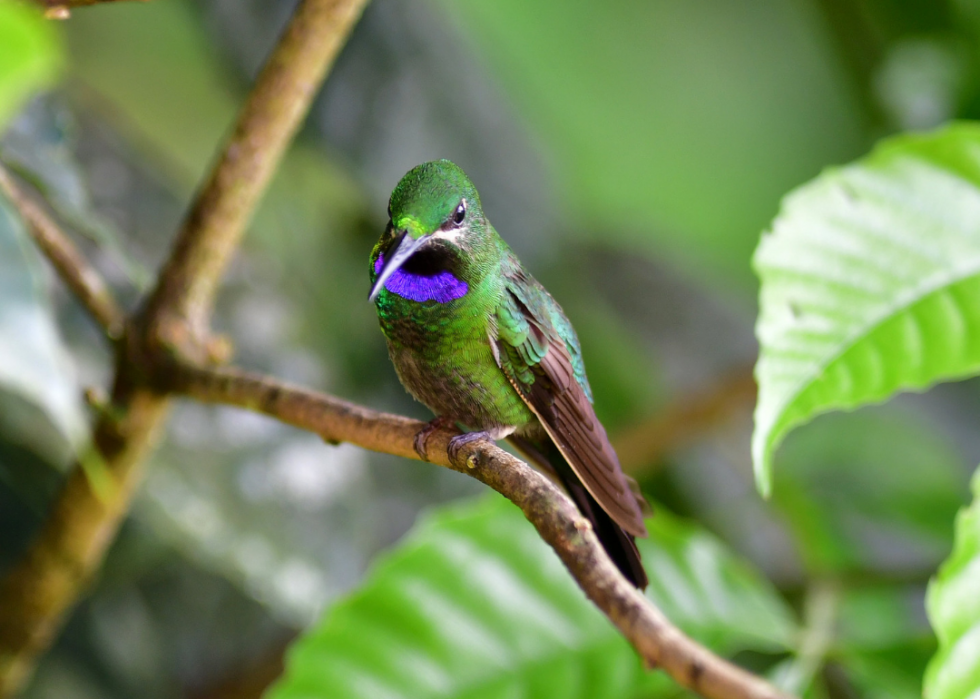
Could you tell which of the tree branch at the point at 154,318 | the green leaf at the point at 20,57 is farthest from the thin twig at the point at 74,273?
the green leaf at the point at 20,57

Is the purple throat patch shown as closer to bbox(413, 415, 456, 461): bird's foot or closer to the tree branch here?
bbox(413, 415, 456, 461): bird's foot

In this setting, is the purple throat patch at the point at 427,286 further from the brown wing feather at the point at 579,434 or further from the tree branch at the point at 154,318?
the tree branch at the point at 154,318

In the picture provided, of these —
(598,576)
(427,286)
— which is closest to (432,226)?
(427,286)

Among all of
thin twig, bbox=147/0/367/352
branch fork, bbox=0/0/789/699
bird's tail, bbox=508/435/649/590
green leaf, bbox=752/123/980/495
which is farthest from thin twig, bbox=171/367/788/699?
thin twig, bbox=147/0/367/352

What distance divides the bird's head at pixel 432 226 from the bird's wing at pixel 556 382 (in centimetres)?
6

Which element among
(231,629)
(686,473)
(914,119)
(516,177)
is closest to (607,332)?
(686,473)

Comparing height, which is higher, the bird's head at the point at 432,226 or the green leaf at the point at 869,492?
the bird's head at the point at 432,226

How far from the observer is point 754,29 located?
10.1 ft

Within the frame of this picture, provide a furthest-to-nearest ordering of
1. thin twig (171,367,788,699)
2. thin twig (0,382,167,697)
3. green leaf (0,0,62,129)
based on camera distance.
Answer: thin twig (0,382,167,697), thin twig (171,367,788,699), green leaf (0,0,62,129)

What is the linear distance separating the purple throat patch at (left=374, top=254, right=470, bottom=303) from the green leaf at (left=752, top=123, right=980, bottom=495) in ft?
0.89

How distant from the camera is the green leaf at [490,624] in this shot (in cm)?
98

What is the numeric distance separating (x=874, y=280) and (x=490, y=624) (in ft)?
1.89

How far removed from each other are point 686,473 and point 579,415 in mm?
1561

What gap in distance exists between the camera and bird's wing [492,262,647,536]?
25.9 inches
